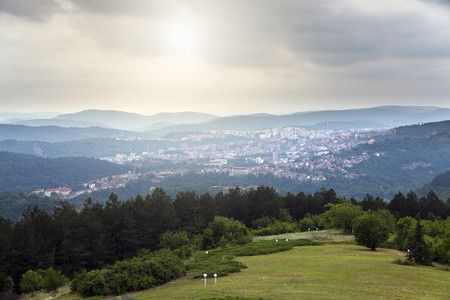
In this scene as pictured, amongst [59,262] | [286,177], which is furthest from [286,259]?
[286,177]

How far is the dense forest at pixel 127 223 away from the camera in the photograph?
3028 centimetres

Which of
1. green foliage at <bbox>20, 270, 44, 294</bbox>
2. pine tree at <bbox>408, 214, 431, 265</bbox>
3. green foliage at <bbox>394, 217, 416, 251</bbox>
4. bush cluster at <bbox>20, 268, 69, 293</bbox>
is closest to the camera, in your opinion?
bush cluster at <bbox>20, 268, 69, 293</bbox>

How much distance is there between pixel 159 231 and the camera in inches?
1768

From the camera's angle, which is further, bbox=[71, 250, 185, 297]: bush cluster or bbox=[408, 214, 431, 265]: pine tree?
bbox=[408, 214, 431, 265]: pine tree

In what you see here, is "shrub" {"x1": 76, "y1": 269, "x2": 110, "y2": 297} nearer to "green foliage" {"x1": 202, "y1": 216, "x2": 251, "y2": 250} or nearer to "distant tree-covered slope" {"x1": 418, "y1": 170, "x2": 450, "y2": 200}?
"green foliage" {"x1": 202, "y1": 216, "x2": 251, "y2": 250}

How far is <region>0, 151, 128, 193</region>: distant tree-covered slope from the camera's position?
152 meters

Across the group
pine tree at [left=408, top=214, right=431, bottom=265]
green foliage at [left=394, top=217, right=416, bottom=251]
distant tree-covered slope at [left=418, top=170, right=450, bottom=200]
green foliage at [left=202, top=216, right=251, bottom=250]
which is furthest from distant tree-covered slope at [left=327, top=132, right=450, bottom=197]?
pine tree at [left=408, top=214, right=431, bottom=265]

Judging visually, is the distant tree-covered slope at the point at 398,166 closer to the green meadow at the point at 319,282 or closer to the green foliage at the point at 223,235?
the green foliage at the point at 223,235

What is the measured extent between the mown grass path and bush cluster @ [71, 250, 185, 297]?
896 mm

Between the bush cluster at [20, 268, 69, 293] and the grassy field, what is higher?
the grassy field

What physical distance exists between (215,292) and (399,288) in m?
8.41

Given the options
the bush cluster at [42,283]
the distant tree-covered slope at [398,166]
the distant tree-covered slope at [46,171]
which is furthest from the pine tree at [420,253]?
the distant tree-covered slope at [46,171]

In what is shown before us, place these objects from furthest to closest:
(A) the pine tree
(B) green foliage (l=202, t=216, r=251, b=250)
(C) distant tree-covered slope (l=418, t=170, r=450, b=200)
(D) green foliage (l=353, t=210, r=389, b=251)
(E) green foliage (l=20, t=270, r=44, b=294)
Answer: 1. (C) distant tree-covered slope (l=418, t=170, r=450, b=200)
2. (B) green foliage (l=202, t=216, r=251, b=250)
3. (D) green foliage (l=353, t=210, r=389, b=251)
4. (A) the pine tree
5. (E) green foliage (l=20, t=270, r=44, b=294)

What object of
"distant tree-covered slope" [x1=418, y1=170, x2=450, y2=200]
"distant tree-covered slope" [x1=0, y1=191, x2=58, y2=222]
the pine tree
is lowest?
"distant tree-covered slope" [x1=0, y1=191, x2=58, y2=222]
